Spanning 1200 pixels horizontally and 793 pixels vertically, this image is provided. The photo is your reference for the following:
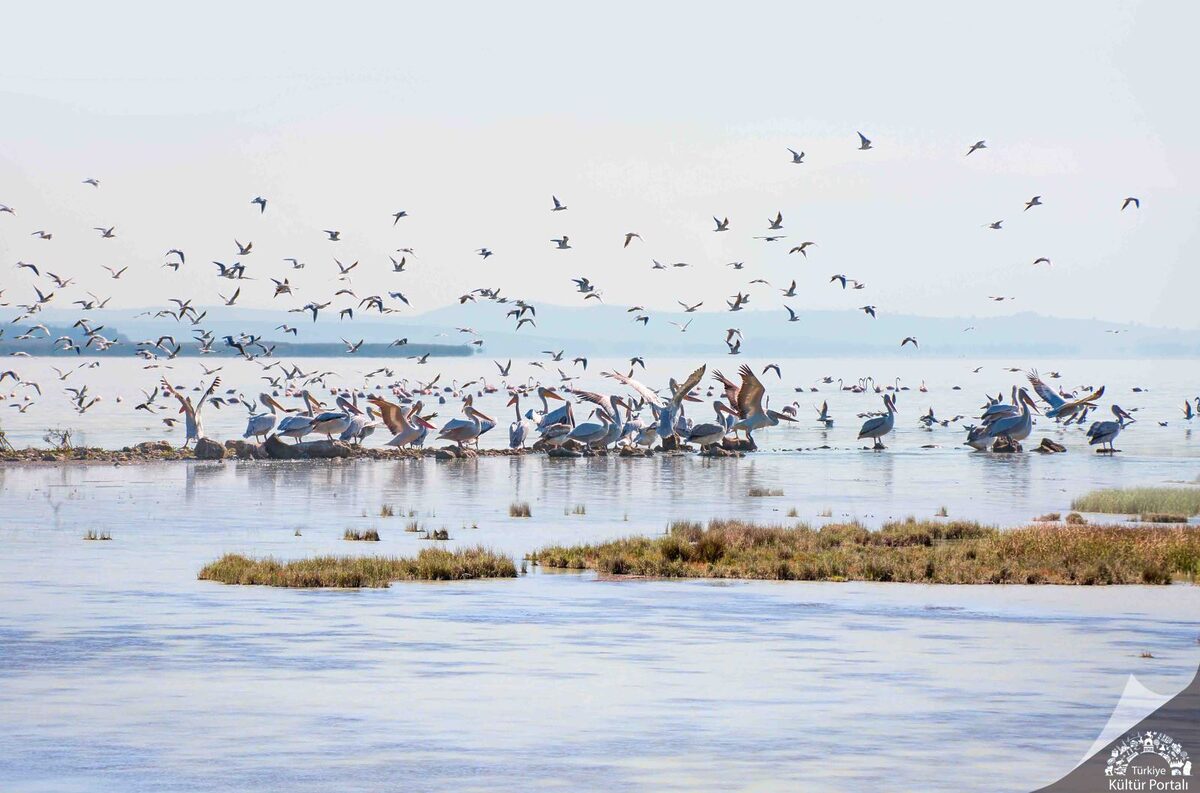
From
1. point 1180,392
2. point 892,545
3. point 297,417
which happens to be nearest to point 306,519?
point 892,545

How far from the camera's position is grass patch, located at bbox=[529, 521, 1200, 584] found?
21734mm

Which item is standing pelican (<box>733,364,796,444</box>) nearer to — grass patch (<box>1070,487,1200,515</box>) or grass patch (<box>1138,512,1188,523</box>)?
grass patch (<box>1070,487,1200,515</box>)

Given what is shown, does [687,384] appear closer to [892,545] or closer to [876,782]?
[892,545]

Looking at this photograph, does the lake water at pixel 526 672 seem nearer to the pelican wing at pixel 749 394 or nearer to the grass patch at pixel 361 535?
the grass patch at pixel 361 535

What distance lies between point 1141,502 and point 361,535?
47.3 ft

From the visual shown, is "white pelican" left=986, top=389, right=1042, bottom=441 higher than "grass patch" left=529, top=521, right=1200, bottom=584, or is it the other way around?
"white pelican" left=986, top=389, right=1042, bottom=441

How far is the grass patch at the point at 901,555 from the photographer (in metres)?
21.7

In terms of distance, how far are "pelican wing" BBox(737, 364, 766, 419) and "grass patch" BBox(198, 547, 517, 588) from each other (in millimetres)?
22265

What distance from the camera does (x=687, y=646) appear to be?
17031 mm

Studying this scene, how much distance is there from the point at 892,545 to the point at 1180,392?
296 ft

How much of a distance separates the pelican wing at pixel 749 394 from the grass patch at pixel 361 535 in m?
18.8

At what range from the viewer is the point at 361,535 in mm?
26688

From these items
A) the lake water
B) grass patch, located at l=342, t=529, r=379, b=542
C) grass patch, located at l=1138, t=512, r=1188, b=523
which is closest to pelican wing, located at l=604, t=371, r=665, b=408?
the lake water

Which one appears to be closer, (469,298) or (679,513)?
(679,513)
